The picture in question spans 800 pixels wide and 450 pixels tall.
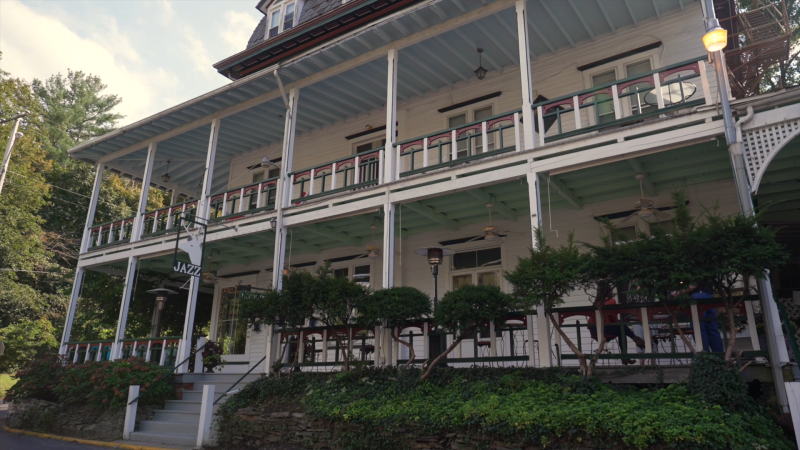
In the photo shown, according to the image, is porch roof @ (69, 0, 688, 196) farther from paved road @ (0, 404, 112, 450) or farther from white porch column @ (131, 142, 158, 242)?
paved road @ (0, 404, 112, 450)

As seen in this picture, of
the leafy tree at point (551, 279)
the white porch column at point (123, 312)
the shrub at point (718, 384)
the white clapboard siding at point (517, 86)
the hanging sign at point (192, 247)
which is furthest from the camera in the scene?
the white porch column at point (123, 312)

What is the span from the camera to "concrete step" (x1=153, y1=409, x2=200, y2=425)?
10.9 meters

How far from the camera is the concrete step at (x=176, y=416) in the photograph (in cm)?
1093

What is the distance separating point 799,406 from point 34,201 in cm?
3018

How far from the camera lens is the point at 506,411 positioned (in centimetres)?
670

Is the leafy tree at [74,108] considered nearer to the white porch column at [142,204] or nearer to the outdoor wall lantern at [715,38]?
the white porch column at [142,204]

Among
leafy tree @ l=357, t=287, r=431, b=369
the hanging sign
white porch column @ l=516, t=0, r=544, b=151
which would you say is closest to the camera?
leafy tree @ l=357, t=287, r=431, b=369

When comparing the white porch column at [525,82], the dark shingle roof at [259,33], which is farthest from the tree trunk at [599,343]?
the dark shingle roof at [259,33]

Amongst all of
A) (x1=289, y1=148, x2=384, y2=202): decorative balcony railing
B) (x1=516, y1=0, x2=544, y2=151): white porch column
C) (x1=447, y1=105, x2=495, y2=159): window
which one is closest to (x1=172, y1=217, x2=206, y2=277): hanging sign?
(x1=289, y1=148, x2=384, y2=202): decorative balcony railing

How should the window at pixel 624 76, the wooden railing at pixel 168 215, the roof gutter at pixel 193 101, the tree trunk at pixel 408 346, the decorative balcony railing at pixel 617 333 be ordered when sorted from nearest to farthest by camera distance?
the decorative balcony railing at pixel 617 333 < the tree trunk at pixel 408 346 < the window at pixel 624 76 < the roof gutter at pixel 193 101 < the wooden railing at pixel 168 215

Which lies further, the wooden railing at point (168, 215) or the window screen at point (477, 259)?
the wooden railing at point (168, 215)

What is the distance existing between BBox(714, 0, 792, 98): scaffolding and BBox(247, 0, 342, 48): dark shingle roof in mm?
10143

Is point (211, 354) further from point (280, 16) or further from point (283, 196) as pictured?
point (280, 16)

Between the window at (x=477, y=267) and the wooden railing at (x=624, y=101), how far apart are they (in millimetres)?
3213
